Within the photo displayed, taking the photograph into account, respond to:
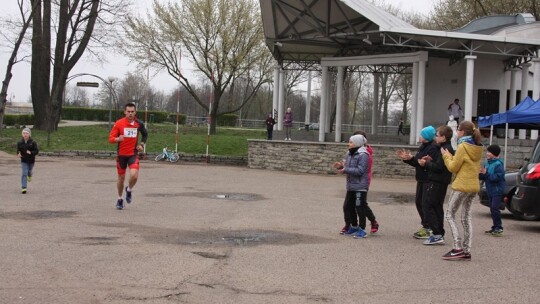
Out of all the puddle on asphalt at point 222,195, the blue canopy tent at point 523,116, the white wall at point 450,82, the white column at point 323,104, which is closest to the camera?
the puddle on asphalt at point 222,195

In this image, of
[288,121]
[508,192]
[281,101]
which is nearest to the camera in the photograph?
[508,192]

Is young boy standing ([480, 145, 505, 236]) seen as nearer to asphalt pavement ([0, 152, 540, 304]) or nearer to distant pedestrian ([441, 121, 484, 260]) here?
asphalt pavement ([0, 152, 540, 304])

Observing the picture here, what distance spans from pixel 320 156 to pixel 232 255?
54.6 feet

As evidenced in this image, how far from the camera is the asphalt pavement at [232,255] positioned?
5859mm

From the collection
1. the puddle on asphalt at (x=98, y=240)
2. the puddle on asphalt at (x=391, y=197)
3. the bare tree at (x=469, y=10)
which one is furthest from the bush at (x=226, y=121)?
the puddle on asphalt at (x=98, y=240)

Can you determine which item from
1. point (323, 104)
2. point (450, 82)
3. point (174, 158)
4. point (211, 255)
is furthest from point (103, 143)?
point (211, 255)

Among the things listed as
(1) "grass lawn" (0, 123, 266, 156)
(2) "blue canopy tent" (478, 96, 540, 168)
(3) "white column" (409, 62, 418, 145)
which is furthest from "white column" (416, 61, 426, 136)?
(1) "grass lawn" (0, 123, 266, 156)

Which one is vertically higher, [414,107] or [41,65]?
[41,65]

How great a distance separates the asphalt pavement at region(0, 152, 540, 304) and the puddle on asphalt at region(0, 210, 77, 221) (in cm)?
3

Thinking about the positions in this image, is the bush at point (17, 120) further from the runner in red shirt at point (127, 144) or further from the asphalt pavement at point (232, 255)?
the runner in red shirt at point (127, 144)

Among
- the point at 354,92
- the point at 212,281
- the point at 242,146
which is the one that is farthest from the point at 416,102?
the point at 354,92

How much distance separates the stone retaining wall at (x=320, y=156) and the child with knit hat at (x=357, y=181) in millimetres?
13625

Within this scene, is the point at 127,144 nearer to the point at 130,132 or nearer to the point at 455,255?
the point at 130,132

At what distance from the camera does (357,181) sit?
363 inches
